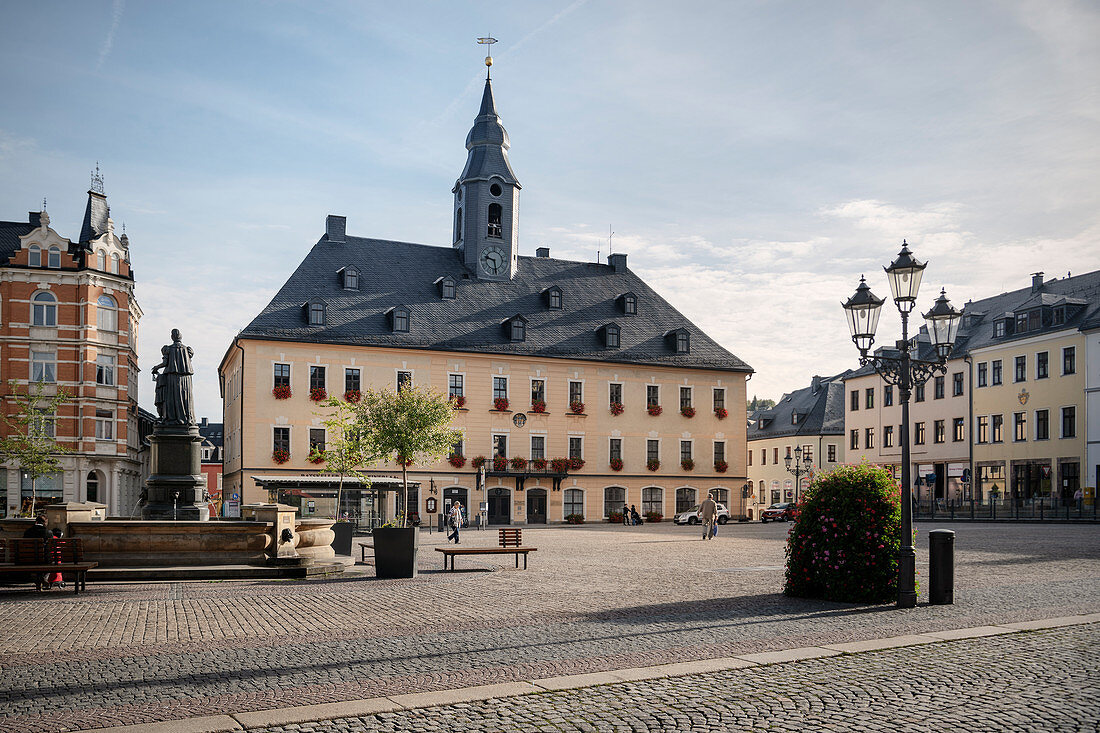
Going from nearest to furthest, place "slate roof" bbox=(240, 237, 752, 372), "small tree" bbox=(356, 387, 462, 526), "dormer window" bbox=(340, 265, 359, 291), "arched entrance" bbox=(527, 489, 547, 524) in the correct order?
"small tree" bbox=(356, 387, 462, 526) → "slate roof" bbox=(240, 237, 752, 372) → "dormer window" bbox=(340, 265, 359, 291) → "arched entrance" bbox=(527, 489, 547, 524)

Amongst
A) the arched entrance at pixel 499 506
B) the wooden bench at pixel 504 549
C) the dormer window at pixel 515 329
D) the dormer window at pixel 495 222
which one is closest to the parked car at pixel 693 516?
the arched entrance at pixel 499 506

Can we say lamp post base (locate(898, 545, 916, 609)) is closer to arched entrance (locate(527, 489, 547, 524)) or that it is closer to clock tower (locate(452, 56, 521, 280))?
arched entrance (locate(527, 489, 547, 524))

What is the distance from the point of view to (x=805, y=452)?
8388cm

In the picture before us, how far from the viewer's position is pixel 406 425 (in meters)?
33.1

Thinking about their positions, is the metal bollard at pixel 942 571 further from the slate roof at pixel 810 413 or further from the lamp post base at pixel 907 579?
the slate roof at pixel 810 413

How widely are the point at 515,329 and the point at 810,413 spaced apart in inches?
1617

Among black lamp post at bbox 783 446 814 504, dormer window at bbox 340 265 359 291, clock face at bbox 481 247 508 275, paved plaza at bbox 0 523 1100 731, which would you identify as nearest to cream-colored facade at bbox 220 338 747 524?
dormer window at bbox 340 265 359 291

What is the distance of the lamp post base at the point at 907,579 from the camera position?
13305mm

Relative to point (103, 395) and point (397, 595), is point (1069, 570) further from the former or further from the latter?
point (103, 395)

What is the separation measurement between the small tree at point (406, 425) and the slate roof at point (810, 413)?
49882 millimetres

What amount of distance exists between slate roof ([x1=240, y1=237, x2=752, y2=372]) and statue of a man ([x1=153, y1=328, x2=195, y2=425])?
87.0ft

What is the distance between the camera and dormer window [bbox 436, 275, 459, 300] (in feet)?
175

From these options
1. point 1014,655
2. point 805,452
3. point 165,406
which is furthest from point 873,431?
point 1014,655

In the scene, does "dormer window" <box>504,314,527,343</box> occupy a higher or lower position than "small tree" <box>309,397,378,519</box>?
higher
